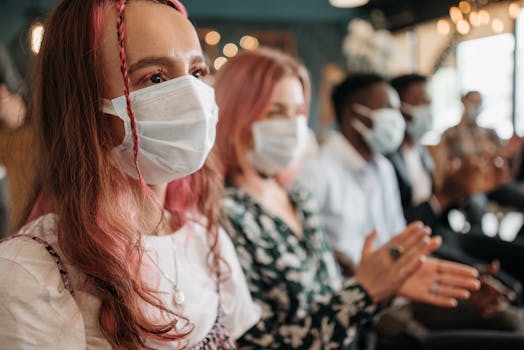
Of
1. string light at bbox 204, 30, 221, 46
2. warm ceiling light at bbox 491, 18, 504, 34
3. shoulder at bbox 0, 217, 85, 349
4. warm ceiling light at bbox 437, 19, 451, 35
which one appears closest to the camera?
shoulder at bbox 0, 217, 85, 349

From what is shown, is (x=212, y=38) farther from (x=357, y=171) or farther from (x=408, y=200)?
(x=357, y=171)

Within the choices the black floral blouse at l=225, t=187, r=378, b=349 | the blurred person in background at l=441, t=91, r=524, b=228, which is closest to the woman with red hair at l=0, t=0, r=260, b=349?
the black floral blouse at l=225, t=187, r=378, b=349

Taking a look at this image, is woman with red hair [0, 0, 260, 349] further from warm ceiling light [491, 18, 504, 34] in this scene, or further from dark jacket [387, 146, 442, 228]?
warm ceiling light [491, 18, 504, 34]

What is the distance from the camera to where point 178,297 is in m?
0.87

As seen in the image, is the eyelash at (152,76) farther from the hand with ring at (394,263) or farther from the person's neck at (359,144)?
the person's neck at (359,144)

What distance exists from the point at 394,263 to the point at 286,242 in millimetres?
302

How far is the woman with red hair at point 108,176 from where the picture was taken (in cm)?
72

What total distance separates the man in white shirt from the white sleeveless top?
1.16 metres

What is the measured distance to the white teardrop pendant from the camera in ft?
2.83


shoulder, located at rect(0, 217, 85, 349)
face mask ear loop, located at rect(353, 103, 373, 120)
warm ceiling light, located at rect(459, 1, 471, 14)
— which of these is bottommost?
shoulder, located at rect(0, 217, 85, 349)

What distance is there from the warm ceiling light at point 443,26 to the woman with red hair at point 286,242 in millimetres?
5659

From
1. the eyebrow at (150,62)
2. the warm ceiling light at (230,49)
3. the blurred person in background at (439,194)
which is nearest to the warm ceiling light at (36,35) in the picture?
the eyebrow at (150,62)

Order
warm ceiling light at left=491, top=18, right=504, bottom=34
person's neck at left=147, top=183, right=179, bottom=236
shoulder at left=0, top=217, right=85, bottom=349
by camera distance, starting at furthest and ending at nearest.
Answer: warm ceiling light at left=491, top=18, right=504, bottom=34
person's neck at left=147, top=183, right=179, bottom=236
shoulder at left=0, top=217, right=85, bottom=349

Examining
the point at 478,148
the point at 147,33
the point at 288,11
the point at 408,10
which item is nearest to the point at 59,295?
the point at 147,33
